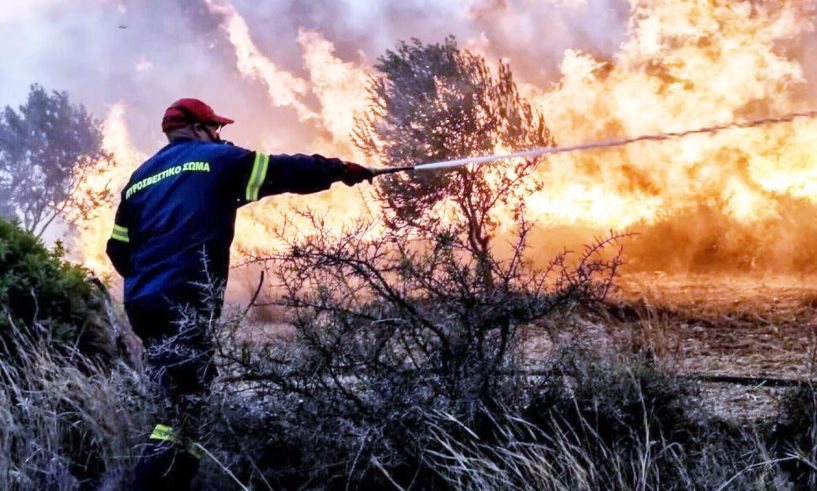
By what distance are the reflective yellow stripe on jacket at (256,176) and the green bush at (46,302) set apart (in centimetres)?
160

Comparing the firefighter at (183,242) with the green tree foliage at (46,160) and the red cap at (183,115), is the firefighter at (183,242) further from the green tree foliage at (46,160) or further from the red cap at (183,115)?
the green tree foliage at (46,160)

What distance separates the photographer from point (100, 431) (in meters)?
4.25

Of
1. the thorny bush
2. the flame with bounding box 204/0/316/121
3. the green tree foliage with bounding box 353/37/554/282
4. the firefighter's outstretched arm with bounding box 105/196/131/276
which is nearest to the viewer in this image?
the thorny bush

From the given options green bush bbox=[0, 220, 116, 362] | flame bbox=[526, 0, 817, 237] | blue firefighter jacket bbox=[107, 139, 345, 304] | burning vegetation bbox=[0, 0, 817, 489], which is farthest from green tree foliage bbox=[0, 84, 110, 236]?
blue firefighter jacket bbox=[107, 139, 345, 304]

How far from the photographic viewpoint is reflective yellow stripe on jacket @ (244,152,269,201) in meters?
3.94

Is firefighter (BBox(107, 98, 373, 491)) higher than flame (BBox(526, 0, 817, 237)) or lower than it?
lower

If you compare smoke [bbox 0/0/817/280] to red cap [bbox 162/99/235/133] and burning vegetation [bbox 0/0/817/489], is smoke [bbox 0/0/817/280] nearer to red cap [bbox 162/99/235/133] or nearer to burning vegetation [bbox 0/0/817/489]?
burning vegetation [bbox 0/0/817/489]

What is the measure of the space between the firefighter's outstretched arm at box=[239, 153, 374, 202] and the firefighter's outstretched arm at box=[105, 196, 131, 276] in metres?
0.71

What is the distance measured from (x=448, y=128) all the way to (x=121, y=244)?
304 inches

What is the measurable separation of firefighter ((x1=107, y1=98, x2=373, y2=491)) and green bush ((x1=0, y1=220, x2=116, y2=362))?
39.8 inches

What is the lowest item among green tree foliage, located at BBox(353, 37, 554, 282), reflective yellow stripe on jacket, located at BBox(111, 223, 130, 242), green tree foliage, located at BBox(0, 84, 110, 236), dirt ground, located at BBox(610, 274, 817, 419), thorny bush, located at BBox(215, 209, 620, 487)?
dirt ground, located at BBox(610, 274, 817, 419)

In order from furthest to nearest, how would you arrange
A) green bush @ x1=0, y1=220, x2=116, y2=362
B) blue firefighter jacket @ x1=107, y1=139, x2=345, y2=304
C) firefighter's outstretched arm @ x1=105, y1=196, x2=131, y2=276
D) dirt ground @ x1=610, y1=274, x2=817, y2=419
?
dirt ground @ x1=610, y1=274, x2=817, y2=419, green bush @ x1=0, y1=220, x2=116, y2=362, firefighter's outstretched arm @ x1=105, y1=196, x2=131, y2=276, blue firefighter jacket @ x1=107, y1=139, x2=345, y2=304

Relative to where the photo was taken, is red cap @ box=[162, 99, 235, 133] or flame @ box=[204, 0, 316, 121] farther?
flame @ box=[204, 0, 316, 121]

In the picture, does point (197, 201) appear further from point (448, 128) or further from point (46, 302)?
point (448, 128)
